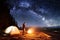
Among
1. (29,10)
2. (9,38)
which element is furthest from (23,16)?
(9,38)

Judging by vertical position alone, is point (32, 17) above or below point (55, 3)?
below

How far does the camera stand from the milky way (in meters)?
19.8

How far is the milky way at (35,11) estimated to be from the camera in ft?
65.1

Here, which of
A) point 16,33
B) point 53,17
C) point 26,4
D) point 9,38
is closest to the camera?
point 9,38

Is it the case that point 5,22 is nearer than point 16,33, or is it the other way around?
point 16,33

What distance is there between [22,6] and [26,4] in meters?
0.57

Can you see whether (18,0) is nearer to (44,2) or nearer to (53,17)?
(44,2)

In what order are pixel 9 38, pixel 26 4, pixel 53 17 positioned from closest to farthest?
pixel 9 38
pixel 26 4
pixel 53 17

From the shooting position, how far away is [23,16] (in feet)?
65.9

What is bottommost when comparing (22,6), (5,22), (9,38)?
(9,38)

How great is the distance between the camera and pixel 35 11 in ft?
64.8

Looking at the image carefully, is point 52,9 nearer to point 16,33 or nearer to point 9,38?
point 16,33

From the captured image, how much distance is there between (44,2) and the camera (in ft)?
65.4

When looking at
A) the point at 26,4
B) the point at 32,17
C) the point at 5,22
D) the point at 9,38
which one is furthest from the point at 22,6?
the point at 9,38
